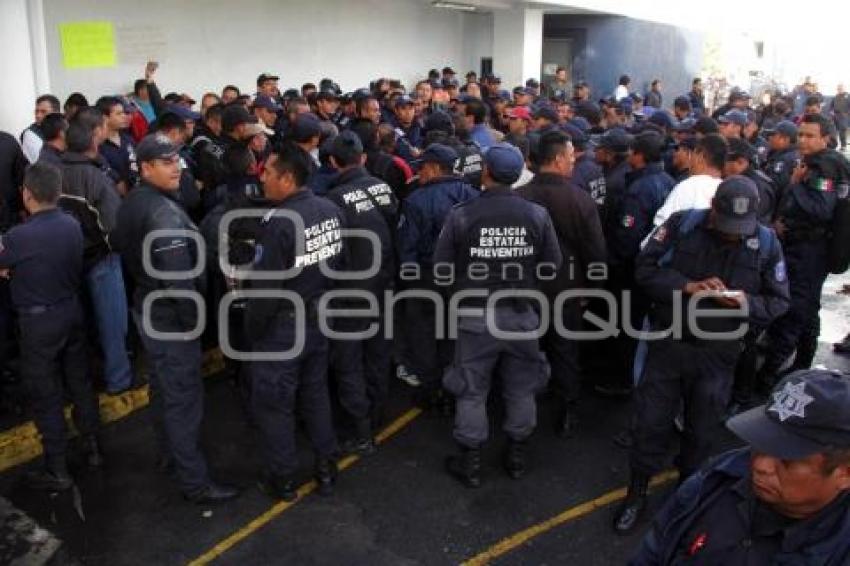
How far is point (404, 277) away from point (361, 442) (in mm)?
1219

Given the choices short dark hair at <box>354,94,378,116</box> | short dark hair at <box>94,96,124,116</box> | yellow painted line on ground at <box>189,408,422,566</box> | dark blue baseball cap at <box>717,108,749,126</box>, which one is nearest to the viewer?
yellow painted line on ground at <box>189,408,422,566</box>

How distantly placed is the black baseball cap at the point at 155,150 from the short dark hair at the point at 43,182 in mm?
513

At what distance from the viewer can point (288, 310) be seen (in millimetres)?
4277

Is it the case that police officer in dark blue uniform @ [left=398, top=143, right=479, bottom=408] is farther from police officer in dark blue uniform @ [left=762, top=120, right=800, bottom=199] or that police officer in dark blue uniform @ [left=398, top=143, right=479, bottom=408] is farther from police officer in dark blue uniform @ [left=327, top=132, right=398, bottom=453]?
police officer in dark blue uniform @ [left=762, top=120, right=800, bottom=199]

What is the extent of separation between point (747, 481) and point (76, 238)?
12.7 feet

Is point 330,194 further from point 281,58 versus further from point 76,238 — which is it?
point 281,58


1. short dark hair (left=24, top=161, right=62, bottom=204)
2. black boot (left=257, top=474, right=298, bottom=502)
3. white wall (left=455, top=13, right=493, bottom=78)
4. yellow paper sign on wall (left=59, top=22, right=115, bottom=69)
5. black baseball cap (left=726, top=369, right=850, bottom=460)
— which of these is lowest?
black boot (left=257, top=474, right=298, bottom=502)

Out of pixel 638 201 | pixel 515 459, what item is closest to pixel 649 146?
pixel 638 201

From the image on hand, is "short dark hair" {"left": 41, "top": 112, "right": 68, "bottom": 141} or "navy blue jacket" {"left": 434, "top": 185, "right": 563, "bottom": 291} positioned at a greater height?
"short dark hair" {"left": 41, "top": 112, "right": 68, "bottom": 141}

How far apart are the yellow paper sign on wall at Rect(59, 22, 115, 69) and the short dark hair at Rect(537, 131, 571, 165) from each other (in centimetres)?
703

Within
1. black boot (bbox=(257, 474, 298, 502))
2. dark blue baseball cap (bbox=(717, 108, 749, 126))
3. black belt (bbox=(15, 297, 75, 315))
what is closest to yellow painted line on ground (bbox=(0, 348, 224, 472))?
black belt (bbox=(15, 297, 75, 315))

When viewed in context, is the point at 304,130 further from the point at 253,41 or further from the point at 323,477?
the point at 253,41

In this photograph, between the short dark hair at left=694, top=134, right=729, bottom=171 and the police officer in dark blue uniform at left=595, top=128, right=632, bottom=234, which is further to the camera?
the police officer in dark blue uniform at left=595, top=128, right=632, bottom=234

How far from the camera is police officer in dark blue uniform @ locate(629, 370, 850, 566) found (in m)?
1.88
